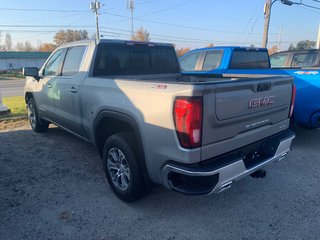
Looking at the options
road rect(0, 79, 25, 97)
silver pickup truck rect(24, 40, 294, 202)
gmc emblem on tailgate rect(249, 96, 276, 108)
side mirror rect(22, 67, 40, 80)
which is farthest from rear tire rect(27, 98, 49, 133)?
road rect(0, 79, 25, 97)

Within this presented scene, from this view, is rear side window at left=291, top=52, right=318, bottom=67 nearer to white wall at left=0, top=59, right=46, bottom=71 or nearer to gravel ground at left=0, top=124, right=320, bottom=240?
gravel ground at left=0, top=124, right=320, bottom=240

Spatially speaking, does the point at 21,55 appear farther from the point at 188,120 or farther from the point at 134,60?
the point at 188,120

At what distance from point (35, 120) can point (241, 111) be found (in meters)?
5.00

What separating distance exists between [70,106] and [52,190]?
128cm

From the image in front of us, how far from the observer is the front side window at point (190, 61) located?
6969 millimetres

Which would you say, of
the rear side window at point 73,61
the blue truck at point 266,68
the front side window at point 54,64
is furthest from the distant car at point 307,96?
the front side window at point 54,64

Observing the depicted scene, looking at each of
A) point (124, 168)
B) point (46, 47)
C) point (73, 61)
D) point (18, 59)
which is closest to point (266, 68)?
point (73, 61)

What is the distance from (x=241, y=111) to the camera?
2.55 meters

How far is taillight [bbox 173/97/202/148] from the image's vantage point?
7.23 feet

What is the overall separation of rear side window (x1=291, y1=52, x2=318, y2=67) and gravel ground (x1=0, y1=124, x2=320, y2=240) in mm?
3771

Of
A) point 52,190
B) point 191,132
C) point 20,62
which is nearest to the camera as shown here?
point 191,132

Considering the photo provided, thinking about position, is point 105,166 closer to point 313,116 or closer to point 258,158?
point 258,158

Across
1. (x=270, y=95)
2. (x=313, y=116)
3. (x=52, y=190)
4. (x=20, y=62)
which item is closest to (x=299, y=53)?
(x=313, y=116)

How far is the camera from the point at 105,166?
341cm
